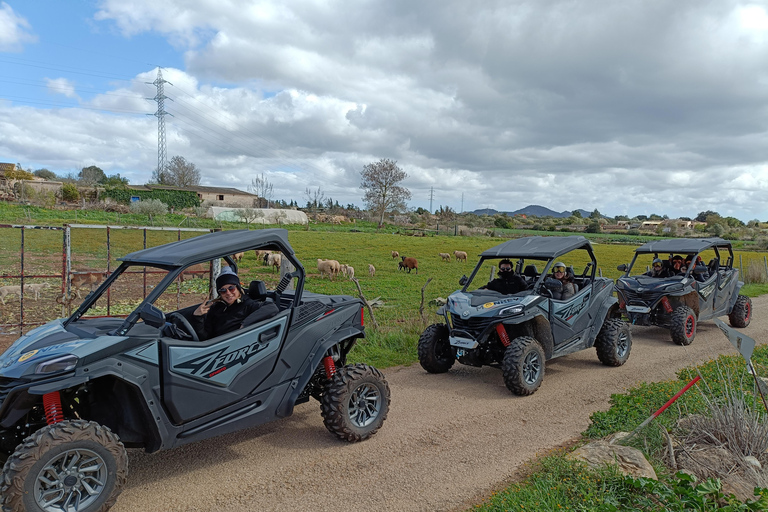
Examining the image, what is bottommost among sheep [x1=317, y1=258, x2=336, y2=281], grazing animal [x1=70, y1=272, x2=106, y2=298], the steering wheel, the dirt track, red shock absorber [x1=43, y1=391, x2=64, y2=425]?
Result: the dirt track

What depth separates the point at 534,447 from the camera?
555cm

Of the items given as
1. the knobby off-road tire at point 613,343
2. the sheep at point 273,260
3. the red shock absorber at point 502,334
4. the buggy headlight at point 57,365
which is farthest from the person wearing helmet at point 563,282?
the sheep at point 273,260

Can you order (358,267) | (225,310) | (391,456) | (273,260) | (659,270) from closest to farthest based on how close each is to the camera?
(391,456), (225,310), (659,270), (273,260), (358,267)

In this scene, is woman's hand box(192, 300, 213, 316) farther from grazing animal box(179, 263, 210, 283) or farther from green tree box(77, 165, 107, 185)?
green tree box(77, 165, 107, 185)

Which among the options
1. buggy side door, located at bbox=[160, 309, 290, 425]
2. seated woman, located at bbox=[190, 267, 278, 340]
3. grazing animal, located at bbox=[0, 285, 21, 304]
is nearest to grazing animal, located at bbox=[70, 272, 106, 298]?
A: grazing animal, located at bbox=[0, 285, 21, 304]

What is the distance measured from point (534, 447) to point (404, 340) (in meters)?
4.67

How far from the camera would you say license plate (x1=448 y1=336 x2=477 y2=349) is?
7534mm

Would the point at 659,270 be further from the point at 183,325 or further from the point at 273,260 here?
the point at 273,260

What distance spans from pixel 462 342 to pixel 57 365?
16.8ft

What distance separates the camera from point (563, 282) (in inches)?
363

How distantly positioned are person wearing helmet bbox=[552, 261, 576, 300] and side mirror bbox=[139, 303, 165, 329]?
6.27 meters

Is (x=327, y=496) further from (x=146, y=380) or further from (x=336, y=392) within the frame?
(x=146, y=380)

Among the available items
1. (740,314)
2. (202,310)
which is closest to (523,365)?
(202,310)

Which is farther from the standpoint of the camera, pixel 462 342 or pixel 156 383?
pixel 462 342
